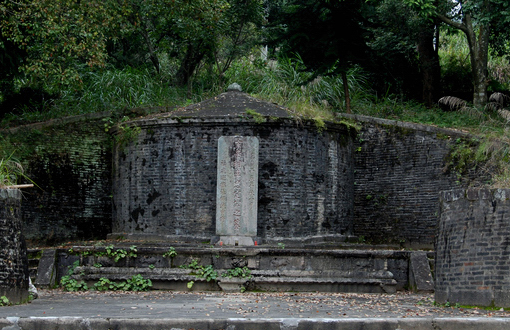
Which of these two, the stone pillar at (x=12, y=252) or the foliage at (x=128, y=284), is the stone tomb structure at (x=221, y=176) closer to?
the foliage at (x=128, y=284)

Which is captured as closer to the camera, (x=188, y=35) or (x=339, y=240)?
(x=339, y=240)

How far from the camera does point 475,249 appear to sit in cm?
883

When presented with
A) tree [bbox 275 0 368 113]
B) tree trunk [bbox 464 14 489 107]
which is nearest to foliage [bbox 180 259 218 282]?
tree [bbox 275 0 368 113]

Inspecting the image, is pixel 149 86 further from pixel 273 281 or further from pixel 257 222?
pixel 273 281

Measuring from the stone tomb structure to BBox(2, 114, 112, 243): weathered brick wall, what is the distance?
168cm

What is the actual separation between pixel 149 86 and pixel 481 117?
10.6 m

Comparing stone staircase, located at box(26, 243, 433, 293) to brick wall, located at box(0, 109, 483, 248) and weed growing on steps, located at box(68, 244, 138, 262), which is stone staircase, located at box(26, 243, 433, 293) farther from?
brick wall, located at box(0, 109, 483, 248)

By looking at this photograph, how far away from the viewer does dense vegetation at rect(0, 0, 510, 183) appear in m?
15.9

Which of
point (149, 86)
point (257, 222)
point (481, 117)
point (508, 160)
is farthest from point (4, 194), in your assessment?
point (481, 117)

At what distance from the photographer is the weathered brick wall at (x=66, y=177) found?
16.0 meters

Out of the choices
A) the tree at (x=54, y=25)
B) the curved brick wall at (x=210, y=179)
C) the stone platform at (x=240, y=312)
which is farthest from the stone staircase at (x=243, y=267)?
the tree at (x=54, y=25)

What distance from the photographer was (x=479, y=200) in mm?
8922

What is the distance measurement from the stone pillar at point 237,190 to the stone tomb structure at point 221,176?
0.9 inches

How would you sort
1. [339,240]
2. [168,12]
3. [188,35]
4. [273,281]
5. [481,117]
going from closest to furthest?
[273,281] < [339,240] < [481,117] < [168,12] < [188,35]
